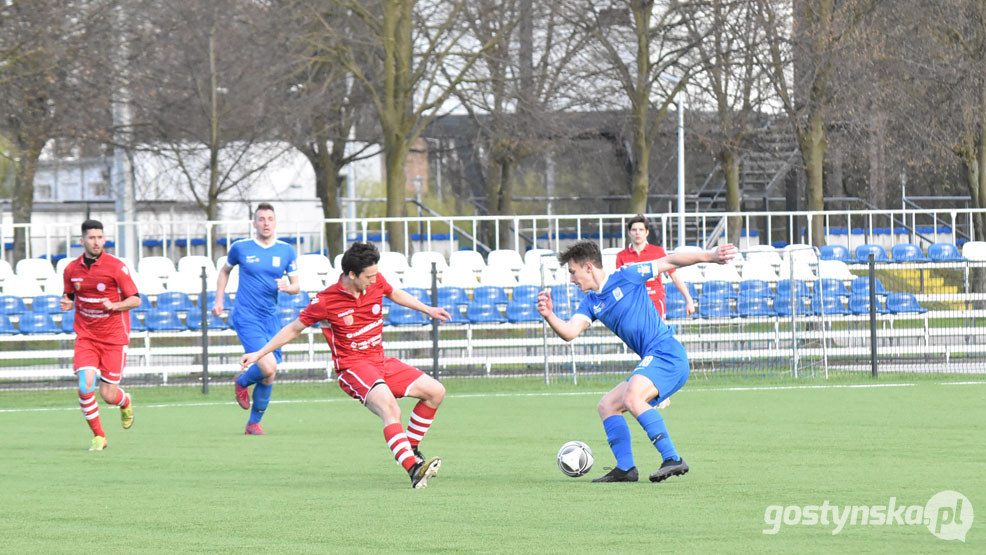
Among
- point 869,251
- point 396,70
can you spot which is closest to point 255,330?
point 396,70

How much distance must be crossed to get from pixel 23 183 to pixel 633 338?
2012cm

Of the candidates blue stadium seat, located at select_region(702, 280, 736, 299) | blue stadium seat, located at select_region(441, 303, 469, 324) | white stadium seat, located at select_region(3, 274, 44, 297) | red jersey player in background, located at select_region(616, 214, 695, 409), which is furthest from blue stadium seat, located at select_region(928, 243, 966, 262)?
white stadium seat, located at select_region(3, 274, 44, 297)

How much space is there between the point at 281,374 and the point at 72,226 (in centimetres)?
618

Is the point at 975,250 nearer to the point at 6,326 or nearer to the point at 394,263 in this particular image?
the point at 394,263

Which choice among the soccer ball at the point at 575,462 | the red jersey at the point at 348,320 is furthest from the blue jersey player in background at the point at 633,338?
the red jersey at the point at 348,320

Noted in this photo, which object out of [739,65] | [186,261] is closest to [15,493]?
[186,261]

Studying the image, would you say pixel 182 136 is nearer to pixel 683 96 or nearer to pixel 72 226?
pixel 72 226

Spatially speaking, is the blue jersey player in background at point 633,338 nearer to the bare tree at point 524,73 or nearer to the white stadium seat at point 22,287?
the white stadium seat at point 22,287

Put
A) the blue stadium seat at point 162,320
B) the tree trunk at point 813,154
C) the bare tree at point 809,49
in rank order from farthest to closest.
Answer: the tree trunk at point 813,154
the bare tree at point 809,49
the blue stadium seat at point 162,320

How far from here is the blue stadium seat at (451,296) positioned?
69.5 ft

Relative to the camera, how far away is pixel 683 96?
1291 inches

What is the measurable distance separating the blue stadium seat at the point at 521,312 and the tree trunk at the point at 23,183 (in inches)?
340

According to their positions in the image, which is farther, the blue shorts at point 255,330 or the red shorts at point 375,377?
the blue shorts at point 255,330

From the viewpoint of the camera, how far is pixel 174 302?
68.4ft
